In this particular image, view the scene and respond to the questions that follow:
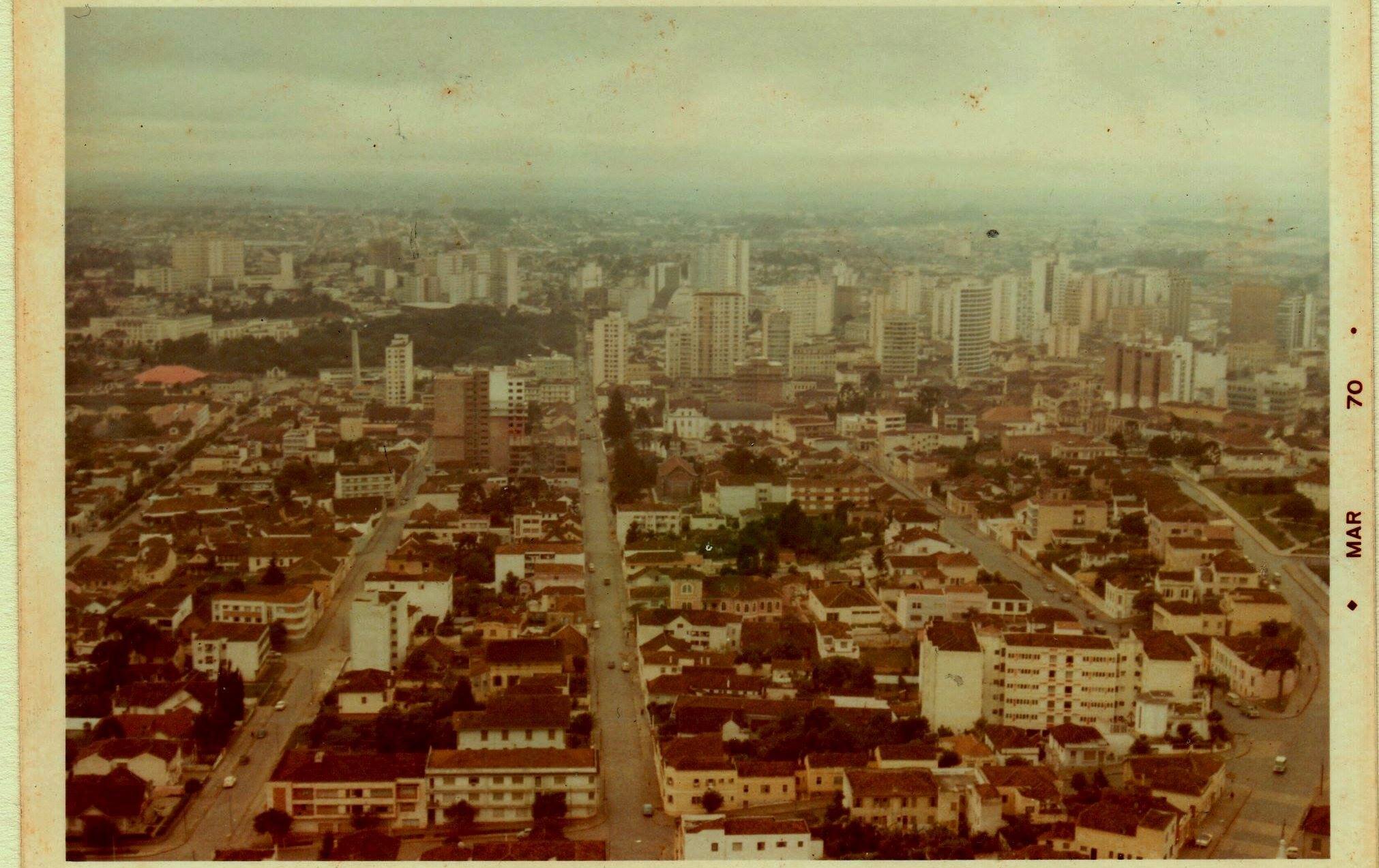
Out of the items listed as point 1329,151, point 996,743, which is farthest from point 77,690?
point 1329,151

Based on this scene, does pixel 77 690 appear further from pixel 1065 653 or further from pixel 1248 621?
pixel 1248 621

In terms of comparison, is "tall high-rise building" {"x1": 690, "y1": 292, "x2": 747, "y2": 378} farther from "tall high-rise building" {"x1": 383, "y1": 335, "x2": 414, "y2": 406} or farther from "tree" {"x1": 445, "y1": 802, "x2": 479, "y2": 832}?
"tree" {"x1": 445, "y1": 802, "x2": 479, "y2": 832}

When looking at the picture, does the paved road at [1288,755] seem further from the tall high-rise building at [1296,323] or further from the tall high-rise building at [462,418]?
the tall high-rise building at [462,418]

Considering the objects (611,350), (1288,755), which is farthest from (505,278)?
(1288,755)

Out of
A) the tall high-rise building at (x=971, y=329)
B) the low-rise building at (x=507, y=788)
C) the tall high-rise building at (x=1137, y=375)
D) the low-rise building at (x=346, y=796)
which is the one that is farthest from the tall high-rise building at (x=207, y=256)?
the tall high-rise building at (x=1137, y=375)

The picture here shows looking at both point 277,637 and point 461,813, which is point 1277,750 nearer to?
point 461,813
